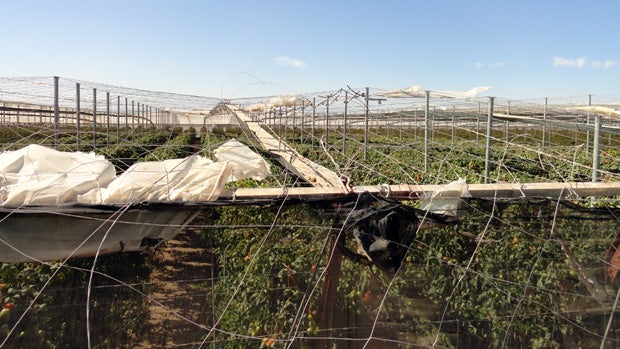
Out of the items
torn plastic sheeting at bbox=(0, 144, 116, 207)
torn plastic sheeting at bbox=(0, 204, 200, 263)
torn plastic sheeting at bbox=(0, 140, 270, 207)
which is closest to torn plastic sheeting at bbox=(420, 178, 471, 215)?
torn plastic sheeting at bbox=(0, 140, 270, 207)

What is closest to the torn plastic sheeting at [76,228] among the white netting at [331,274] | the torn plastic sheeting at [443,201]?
the white netting at [331,274]

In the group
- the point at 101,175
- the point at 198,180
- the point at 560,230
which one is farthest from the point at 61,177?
the point at 560,230

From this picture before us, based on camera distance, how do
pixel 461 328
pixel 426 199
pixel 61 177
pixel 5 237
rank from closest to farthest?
1. pixel 5 237
2. pixel 61 177
3. pixel 426 199
4. pixel 461 328

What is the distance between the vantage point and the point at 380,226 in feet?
6.93

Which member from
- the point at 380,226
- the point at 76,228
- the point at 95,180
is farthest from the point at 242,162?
the point at 380,226

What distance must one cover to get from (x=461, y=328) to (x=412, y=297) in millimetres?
369

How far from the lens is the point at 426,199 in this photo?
2406 millimetres

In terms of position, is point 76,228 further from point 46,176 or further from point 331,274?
point 331,274

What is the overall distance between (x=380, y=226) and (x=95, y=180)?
4.73 feet

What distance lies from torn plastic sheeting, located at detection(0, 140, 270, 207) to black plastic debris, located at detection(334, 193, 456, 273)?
690 millimetres

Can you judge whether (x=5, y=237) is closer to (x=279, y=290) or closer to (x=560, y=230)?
(x=279, y=290)

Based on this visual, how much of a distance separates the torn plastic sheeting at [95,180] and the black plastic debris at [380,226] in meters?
0.69

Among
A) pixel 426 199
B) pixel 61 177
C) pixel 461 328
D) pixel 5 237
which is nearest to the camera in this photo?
pixel 5 237

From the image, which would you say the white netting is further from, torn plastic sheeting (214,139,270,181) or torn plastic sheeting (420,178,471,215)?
torn plastic sheeting (214,139,270,181)
